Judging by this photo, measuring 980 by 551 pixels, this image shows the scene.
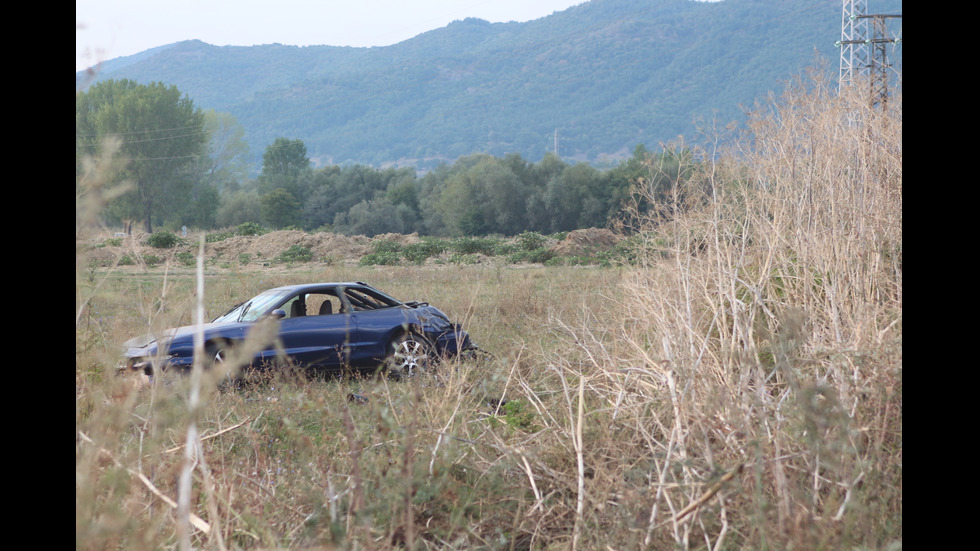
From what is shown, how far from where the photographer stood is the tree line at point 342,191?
6388 cm

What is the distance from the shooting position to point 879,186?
20.3 ft

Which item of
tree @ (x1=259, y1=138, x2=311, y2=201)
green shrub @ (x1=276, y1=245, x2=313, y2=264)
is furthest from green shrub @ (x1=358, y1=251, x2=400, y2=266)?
tree @ (x1=259, y1=138, x2=311, y2=201)

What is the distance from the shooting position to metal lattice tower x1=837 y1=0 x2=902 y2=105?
26.1 ft

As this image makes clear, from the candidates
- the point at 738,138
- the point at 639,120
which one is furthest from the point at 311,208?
the point at 639,120

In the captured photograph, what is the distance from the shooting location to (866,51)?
2391 cm

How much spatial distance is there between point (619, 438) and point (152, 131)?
74099mm

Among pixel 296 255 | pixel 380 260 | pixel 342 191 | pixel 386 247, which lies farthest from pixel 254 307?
pixel 342 191

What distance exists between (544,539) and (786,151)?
Answer: 4876 millimetres

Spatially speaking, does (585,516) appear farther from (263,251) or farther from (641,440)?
(263,251)

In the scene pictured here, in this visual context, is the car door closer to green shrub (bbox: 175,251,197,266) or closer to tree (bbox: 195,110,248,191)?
green shrub (bbox: 175,251,197,266)

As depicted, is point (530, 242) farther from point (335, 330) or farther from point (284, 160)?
point (284, 160)

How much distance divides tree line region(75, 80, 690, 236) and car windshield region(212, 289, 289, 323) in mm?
49934

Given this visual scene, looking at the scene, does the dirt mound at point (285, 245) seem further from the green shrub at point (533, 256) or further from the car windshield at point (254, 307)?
the car windshield at point (254, 307)

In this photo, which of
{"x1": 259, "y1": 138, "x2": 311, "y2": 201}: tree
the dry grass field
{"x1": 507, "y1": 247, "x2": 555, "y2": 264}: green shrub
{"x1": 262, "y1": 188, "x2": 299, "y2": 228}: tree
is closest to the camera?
the dry grass field
